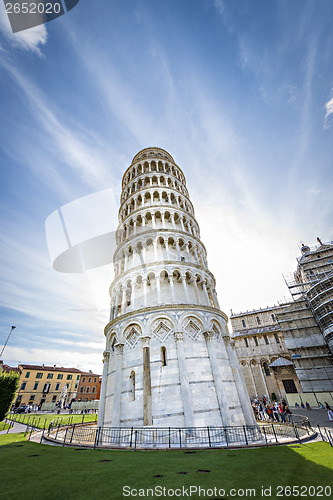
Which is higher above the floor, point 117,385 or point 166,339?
point 166,339

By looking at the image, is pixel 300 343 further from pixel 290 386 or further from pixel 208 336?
pixel 208 336

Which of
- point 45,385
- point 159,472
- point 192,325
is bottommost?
point 159,472

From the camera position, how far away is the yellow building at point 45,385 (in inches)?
2174

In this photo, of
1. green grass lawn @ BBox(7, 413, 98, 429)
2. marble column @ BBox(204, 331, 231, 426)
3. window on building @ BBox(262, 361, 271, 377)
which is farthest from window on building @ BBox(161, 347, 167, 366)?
window on building @ BBox(262, 361, 271, 377)

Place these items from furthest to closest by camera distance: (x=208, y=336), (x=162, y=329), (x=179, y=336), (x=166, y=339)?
(x=162, y=329) → (x=208, y=336) → (x=166, y=339) → (x=179, y=336)

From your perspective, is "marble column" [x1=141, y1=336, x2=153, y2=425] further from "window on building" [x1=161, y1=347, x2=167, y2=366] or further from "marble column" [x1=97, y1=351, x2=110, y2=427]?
"marble column" [x1=97, y1=351, x2=110, y2=427]

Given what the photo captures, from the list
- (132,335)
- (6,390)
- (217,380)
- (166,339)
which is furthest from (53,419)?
(217,380)

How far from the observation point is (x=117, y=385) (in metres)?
16.7

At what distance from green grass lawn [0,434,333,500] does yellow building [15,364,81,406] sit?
57699mm

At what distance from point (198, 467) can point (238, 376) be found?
10.7 meters

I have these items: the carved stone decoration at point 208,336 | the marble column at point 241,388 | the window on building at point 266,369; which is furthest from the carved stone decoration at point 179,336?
the window on building at point 266,369

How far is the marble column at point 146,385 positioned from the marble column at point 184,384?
2256mm

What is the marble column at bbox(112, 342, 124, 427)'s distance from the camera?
51.2 feet

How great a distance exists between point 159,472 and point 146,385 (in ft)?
26.4
